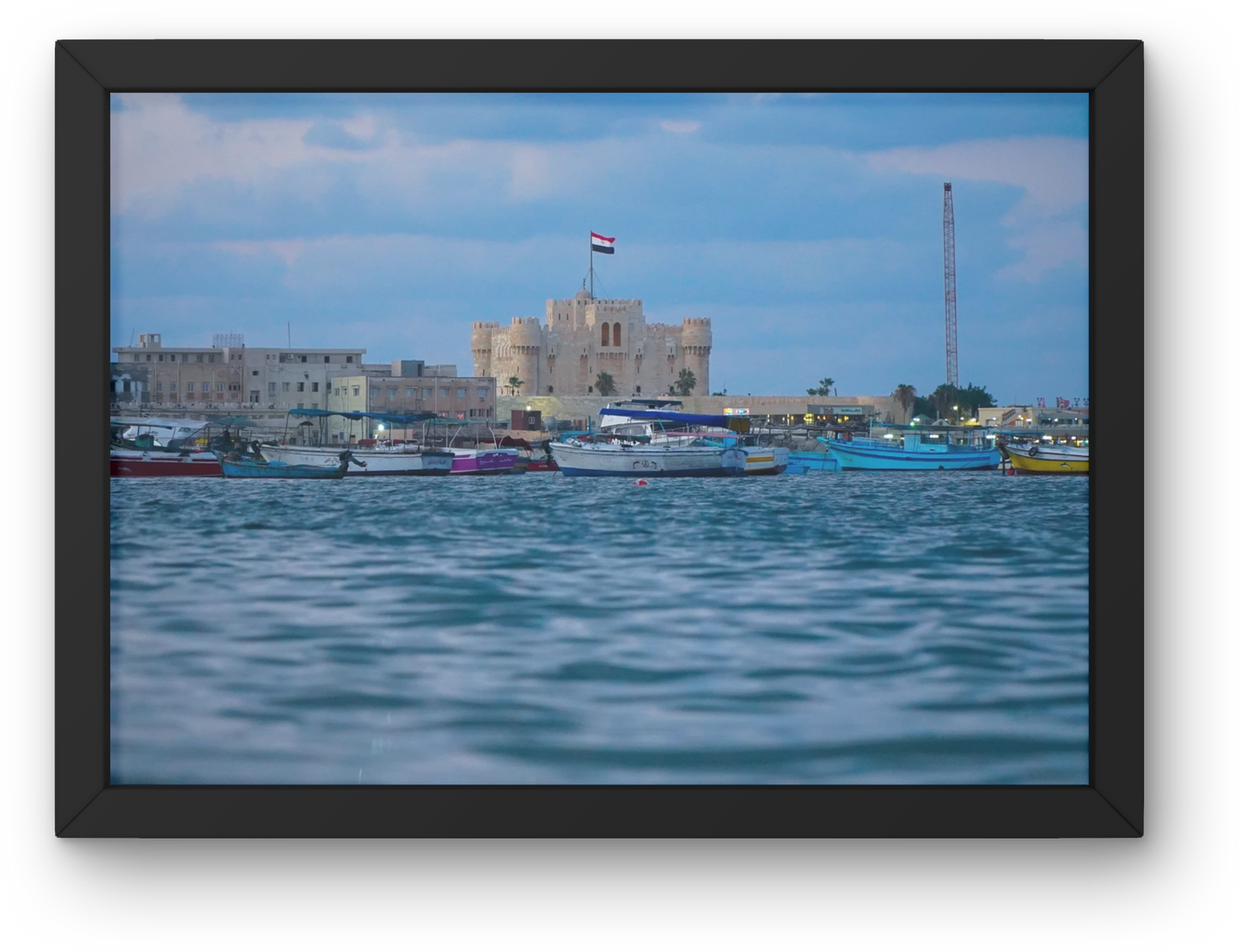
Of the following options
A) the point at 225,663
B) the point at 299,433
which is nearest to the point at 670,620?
the point at 225,663

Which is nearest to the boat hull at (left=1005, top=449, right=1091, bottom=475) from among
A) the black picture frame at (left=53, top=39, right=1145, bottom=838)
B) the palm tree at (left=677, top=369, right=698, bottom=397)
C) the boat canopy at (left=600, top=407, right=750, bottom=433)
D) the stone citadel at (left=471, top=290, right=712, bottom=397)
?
the black picture frame at (left=53, top=39, right=1145, bottom=838)

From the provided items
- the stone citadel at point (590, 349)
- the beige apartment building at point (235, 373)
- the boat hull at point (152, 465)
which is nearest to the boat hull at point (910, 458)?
the stone citadel at point (590, 349)

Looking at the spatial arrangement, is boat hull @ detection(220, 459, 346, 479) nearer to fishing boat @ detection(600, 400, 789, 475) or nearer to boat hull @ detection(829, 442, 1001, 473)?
boat hull @ detection(829, 442, 1001, 473)

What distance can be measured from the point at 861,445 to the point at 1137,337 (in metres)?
20.7

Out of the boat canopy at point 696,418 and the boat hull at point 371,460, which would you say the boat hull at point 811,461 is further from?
the boat hull at point 371,460

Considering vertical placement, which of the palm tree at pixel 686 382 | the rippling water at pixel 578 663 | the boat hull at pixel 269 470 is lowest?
the rippling water at pixel 578 663

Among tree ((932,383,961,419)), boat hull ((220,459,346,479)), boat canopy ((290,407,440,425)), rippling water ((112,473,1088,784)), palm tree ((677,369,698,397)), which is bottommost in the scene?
rippling water ((112,473,1088,784))

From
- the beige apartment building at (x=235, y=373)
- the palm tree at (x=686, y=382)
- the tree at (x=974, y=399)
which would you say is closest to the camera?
the beige apartment building at (x=235, y=373)

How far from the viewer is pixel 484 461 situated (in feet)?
72.7

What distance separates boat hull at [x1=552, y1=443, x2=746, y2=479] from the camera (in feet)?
70.4

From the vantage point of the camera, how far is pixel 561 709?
375 centimetres

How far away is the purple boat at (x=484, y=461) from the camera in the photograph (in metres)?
21.6

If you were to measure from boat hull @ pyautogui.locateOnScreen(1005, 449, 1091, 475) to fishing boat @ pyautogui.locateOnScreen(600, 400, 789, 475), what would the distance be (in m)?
10.7

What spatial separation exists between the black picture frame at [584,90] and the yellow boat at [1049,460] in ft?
0.91
